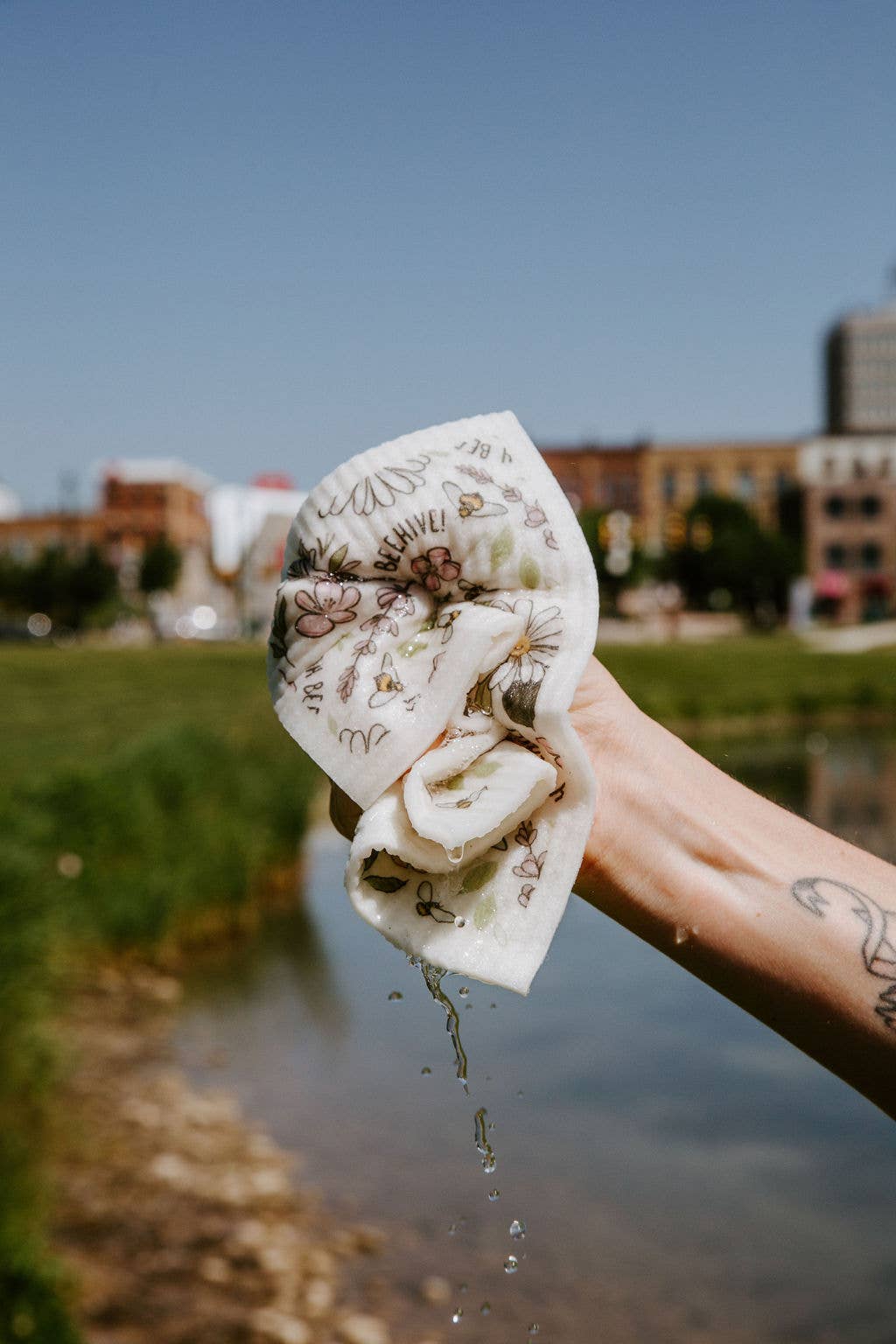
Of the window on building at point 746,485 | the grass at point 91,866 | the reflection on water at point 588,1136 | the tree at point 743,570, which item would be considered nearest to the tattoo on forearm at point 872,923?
the reflection on water at point 588,1136

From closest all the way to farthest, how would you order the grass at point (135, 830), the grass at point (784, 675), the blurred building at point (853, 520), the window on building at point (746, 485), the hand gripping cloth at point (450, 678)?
the hand gripping cloth at point (450, 678)
the grass at point (135, 830)
the grass at point (784, 675)
the blurred building at point (853, 520)
the window on building at point (746, 485)

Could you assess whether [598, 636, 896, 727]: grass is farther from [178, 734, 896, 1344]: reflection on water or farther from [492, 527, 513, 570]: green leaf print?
[492, 527, 513, 570]: green leaf print

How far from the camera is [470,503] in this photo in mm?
1106

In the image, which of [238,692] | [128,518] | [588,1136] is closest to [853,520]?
[588,1136]

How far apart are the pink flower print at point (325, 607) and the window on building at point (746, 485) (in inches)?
971

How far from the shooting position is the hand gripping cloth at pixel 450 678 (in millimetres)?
1045

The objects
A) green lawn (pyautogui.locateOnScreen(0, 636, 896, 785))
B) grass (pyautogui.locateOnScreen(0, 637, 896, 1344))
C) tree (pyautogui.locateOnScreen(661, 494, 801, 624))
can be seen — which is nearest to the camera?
grass (pyautogui.locateOnScreen(0, 637, 896, 1344))

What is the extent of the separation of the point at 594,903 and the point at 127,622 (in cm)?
6067

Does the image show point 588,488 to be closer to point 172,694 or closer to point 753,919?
point 753,919

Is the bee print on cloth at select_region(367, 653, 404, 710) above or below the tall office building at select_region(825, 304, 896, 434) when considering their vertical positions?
above

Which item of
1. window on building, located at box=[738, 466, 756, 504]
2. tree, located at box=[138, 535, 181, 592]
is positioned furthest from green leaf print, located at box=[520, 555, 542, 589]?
tree, located at box=[138, 535, 181, 592]

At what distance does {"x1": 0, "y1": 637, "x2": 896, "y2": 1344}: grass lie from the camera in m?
3.72

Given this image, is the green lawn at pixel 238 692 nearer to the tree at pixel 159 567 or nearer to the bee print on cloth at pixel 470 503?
the bee print on cloth at pixel 470 503

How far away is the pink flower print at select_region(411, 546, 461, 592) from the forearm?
0.17 meters
